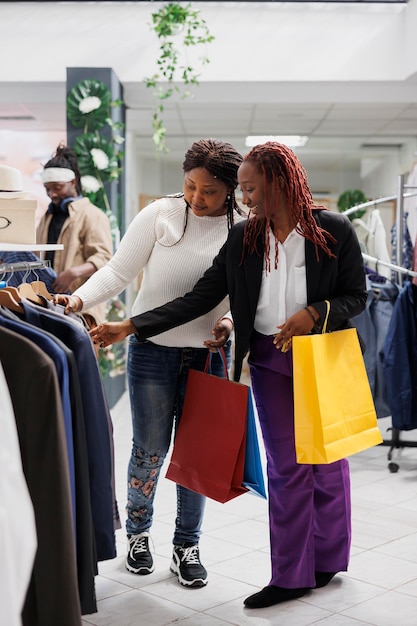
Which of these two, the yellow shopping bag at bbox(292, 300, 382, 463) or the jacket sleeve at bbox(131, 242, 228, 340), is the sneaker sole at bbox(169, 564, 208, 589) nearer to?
the yellow shopping bag at bbox(292, 300, 382, 463)

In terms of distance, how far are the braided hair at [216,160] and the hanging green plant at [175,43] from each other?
3.65 m

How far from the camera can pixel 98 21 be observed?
6.69 meters

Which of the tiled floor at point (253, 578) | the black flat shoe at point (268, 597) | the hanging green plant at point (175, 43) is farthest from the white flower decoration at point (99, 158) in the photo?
the black flat shoe at point (268, 597)

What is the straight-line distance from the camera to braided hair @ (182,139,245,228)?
278 centimetres

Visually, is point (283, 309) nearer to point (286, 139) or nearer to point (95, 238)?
point (95, 238)

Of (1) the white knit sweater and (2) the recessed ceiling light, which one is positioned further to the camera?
(2) the recessed ceiling light

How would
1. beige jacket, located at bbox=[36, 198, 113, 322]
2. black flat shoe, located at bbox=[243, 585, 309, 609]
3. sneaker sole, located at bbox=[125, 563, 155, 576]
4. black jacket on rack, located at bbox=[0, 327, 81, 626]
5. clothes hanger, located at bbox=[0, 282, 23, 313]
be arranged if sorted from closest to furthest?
black jacket on rack, located at bbox=[0, 327, 81, 626]
clothes hanger, located at bbox=[0, 282, 23, 313]
black flat shoe, located at bbox=[243, 585, 309, 609]
sneaker sole, located at bbox=[125, 563, 155, 576]
beige jacket, located at bbox=[36, 198, 113, 322]

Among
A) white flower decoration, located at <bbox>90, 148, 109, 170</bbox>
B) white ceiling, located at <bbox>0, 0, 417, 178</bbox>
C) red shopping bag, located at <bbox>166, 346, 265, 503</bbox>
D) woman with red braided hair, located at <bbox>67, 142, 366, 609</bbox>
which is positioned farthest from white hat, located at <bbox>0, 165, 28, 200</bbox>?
white ceiling, located at <bbox>0, 0, 417, 178</bbox>

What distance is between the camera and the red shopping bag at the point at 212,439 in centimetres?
276

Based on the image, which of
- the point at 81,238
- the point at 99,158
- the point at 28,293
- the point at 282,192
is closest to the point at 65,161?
the point at 81,238

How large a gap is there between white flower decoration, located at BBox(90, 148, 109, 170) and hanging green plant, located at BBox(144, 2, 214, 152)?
1.37 feet

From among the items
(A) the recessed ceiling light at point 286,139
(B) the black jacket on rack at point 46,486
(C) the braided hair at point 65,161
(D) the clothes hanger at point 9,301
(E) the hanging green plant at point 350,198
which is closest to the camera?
(B) the black jacket on rack at point 46,486

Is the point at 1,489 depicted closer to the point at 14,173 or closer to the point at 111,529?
the point at 111,529

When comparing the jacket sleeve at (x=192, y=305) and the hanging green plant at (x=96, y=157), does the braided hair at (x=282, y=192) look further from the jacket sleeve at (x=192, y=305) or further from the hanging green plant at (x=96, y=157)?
the hanging green plant at (x=96, y=157)
